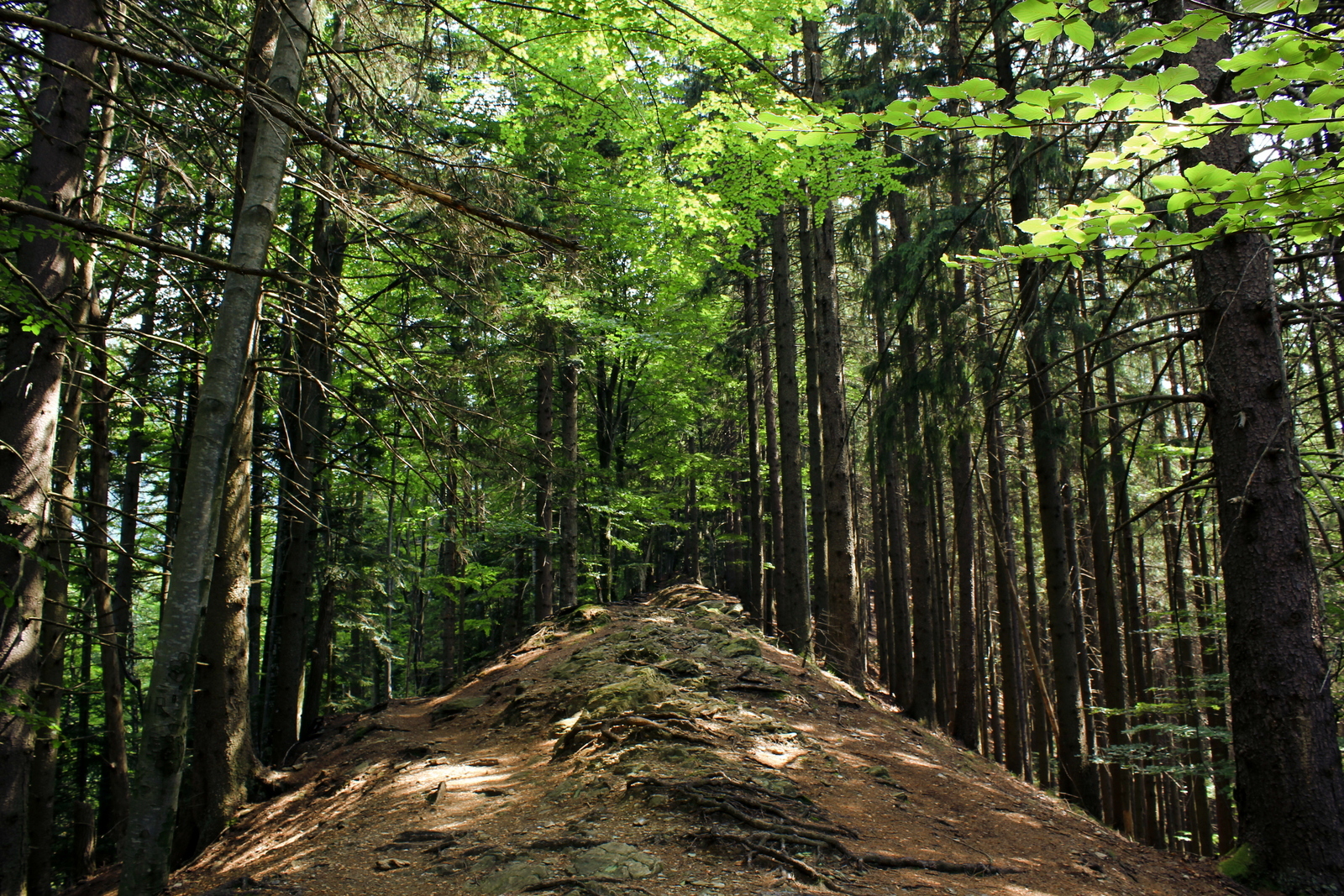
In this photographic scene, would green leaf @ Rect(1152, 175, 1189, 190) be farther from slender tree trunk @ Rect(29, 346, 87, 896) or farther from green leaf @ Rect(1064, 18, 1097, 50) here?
slender tree trunk @ Rect(29, 346, 87, 896)

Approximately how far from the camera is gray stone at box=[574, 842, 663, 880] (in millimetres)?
3928

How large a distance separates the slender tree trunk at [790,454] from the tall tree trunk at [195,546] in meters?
9.27

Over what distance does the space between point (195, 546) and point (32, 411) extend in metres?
3.18

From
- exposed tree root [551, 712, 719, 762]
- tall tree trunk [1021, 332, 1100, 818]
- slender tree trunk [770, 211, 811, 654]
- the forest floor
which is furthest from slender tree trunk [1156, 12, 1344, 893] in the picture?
slender tree trunk [770, 211, 811, 654]

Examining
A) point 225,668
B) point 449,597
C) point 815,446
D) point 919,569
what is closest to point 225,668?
point 225,668

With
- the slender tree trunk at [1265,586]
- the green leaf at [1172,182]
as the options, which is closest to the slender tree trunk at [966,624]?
the slender tree trunk at [1265,586]

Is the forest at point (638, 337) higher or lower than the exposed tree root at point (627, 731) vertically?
higher

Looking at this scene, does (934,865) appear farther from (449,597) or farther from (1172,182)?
(449,597)

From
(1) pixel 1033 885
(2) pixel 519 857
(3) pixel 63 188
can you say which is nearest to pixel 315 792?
(2) pixel 519 857

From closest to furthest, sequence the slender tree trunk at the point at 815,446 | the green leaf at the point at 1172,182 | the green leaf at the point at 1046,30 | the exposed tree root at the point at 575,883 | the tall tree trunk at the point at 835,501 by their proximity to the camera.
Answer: the green leaf at the point at 1046,30, the green leaf at the point at 1172,182, the exposed tree root at the point at 575,883, the tall tree trunk at the point at 835,501, the slender tree trunk at the point at 815,446

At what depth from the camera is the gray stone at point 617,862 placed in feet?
12.9

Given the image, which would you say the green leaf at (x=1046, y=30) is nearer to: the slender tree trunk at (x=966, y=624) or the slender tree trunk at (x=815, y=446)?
the slender tree trunk at (x=966, y=624)

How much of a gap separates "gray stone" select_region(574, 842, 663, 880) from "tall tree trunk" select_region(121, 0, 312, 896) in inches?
81.8

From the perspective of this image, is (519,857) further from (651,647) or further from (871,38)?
(871,38)
